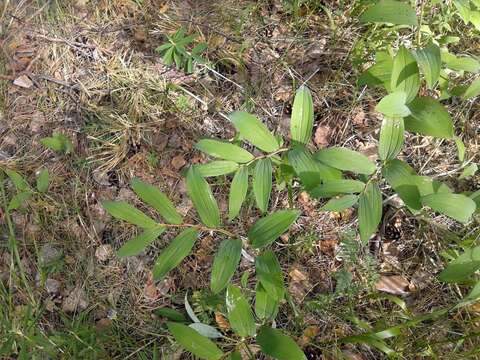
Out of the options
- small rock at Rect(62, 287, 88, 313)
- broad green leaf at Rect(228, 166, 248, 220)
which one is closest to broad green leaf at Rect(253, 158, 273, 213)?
broad green leaf at Rect(228, 166, 248, 220)

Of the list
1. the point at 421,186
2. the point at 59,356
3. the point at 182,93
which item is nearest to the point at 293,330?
the point at 421,186

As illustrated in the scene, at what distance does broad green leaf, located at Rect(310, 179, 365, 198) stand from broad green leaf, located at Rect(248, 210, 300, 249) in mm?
80

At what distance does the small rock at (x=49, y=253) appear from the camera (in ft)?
7.38

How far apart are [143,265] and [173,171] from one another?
458 millimetres

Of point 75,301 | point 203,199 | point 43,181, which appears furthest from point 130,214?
point 43,181

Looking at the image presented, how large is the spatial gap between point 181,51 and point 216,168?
1133 mm

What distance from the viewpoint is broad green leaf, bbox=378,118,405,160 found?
1290 mm

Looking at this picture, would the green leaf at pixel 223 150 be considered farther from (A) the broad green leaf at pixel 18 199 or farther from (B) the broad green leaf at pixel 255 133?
(A) the broad green leaf at pixel 18 199

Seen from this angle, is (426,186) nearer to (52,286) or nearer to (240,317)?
(240,317)

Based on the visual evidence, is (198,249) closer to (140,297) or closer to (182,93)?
(140,297)

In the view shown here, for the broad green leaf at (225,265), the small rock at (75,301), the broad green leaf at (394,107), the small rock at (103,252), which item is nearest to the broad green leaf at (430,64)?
the broad green leaf at (394,107)

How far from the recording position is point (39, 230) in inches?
90.7

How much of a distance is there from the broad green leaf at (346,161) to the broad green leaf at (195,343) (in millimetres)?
618

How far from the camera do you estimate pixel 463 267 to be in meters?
1.36
